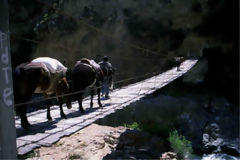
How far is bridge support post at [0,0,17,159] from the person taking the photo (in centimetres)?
182

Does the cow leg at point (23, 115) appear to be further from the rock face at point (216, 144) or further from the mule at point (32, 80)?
the rock face at point (216, 144)

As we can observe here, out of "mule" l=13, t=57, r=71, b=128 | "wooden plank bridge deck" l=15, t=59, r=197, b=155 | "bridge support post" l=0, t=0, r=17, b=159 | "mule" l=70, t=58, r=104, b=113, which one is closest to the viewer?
"bridge support post" l=0, t=0, r=17, b=159

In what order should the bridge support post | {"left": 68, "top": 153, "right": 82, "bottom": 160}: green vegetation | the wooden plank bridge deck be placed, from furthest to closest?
the wooden plank bridge deck, {"left": 68, "top": 153, "right": 82, "bottom": 160}: green vegetation, the bridge support post

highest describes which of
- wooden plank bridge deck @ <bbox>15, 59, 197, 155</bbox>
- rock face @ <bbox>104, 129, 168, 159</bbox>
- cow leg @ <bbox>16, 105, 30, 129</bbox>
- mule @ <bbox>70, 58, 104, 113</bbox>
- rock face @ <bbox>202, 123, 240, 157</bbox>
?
mule @ <bbox>70, 58, 104, 113</bbox>

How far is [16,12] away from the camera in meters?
15.5

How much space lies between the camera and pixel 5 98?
1.86 meters

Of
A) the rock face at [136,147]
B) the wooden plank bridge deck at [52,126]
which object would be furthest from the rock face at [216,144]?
the rock face at [136,147]

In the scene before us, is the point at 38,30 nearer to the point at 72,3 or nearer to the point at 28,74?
the point at 72,3

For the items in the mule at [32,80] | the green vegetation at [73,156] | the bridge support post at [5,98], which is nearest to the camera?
the bridge support post at [5,98]

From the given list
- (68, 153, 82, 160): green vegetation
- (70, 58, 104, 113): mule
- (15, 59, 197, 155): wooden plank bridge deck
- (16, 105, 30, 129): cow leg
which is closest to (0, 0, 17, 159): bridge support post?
(15, 59, 197, 155): wooden plank bridge deck

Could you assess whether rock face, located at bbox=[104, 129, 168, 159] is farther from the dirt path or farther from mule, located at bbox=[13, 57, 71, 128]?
Result: mule, located at bbox=[13, 57, 71, 128]

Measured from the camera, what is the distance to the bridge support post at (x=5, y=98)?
1824 millimetres

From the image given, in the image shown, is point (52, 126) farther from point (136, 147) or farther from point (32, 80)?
point (136, 147)

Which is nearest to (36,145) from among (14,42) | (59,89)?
(59,89)
